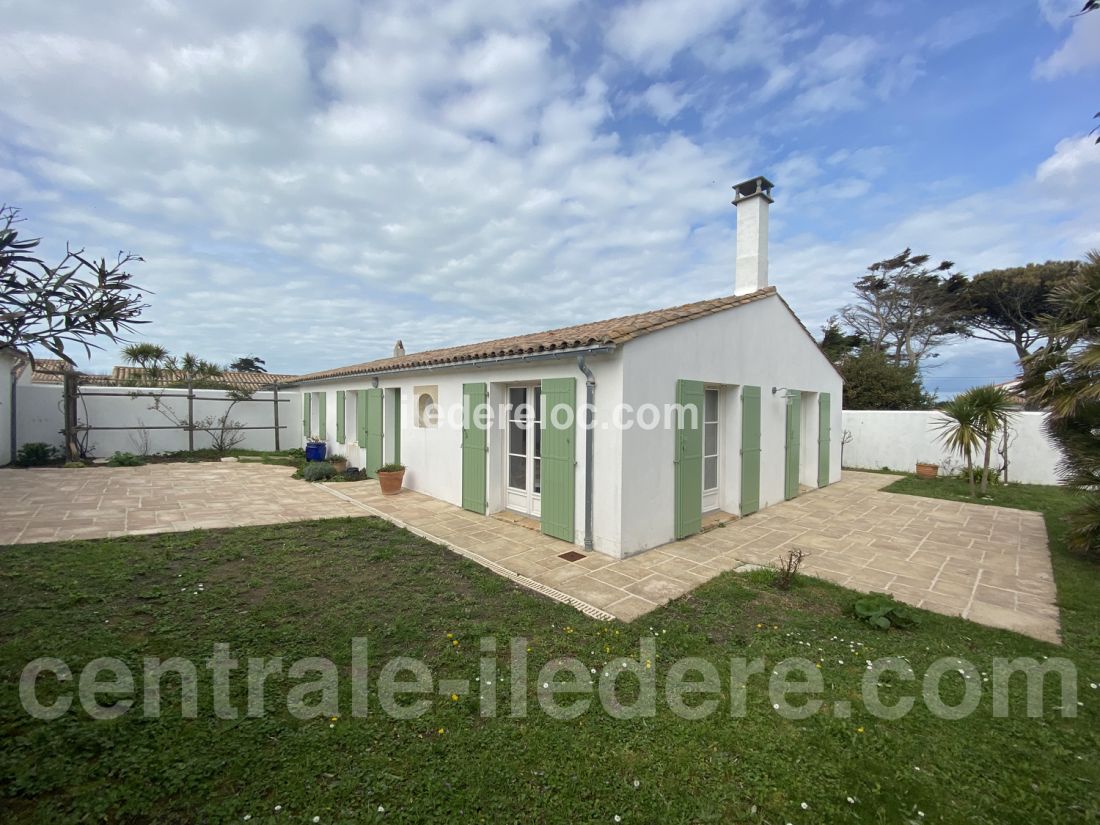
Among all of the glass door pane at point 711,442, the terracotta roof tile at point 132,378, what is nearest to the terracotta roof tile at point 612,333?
the glass door pane at point 711,442

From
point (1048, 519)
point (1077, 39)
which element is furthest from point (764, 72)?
point (1048, 519)

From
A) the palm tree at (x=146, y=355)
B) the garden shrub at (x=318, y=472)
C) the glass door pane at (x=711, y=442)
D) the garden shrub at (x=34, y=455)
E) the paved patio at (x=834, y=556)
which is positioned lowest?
the paved patio at (x=834, y=556)

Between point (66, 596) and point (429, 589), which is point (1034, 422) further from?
point (66, 596)

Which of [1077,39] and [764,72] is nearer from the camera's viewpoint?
[1077,39]

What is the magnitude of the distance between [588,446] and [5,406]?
646 inches

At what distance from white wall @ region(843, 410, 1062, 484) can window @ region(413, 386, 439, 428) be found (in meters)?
13.5

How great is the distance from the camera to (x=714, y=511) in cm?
778

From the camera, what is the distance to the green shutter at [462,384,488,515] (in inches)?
291

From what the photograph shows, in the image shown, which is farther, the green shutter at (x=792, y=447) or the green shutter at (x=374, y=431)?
the green shutter at (x=374, y=431)

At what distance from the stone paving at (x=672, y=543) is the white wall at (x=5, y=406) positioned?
238cm

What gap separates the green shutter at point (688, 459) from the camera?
6.16m

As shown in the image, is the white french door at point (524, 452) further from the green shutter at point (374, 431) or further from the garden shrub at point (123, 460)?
the garden shrub at point (123, 460)

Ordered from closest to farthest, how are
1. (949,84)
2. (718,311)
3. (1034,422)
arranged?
(949,84) → (718,311) → (1034,422)

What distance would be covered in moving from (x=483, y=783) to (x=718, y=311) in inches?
260
